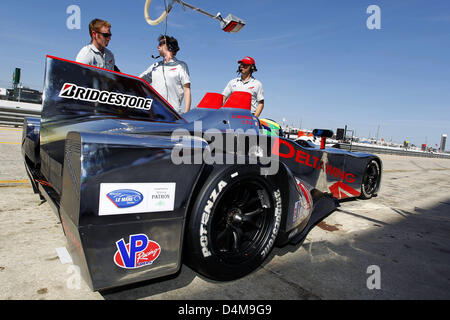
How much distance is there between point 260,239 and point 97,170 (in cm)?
116

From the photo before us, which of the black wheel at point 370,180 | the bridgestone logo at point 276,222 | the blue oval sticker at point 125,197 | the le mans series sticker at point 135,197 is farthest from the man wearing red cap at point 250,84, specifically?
the blue oval sticker at point 125,197

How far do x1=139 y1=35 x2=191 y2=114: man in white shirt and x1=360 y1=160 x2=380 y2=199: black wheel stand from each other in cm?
298

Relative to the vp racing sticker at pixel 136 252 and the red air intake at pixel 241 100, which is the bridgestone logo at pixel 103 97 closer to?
the red air intake at pixel 241 100

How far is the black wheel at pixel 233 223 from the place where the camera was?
1.58 meters

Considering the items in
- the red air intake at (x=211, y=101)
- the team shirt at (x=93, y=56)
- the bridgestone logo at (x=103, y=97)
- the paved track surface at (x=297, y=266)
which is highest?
the team shirt at (x=93, y=56)

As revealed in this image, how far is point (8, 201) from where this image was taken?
2.86m

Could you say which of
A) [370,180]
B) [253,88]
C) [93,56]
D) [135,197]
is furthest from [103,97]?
[370,180]

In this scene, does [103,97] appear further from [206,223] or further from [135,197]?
[206,223]

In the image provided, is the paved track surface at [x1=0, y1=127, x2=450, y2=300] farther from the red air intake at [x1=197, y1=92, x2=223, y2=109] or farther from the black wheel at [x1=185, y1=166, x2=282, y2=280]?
the red air intake at [x1=197, y1=92, x2=223, y2=109]

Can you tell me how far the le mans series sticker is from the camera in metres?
1.26

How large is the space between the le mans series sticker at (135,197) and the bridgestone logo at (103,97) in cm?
100

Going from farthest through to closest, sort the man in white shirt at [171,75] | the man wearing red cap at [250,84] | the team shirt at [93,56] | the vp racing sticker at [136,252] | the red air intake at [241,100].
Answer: the man wearing red cap at [250,84] < the man in white shirt at [171,75] < the red air intake at [241,100] < the team shirt at [93,56] < the vp racing sticker at [136,252]

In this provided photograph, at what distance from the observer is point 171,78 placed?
10.5 feet
